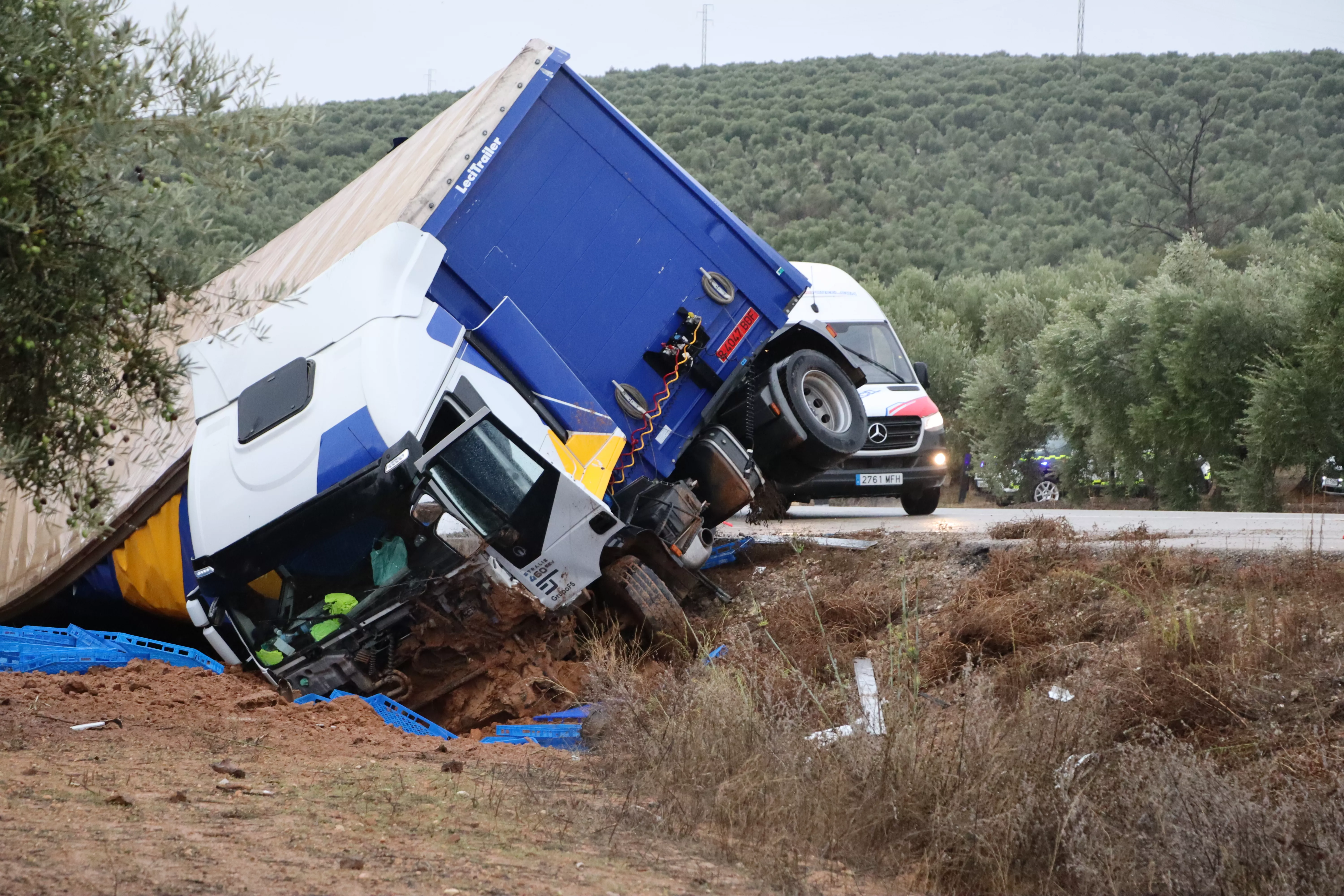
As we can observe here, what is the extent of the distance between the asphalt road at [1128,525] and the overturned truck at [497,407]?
2050 millimetres

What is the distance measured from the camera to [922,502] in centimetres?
1412

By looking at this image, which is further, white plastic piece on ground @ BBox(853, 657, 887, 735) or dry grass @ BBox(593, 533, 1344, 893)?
white plastic piece on ground @ BBox(853, 657, 887, 735)

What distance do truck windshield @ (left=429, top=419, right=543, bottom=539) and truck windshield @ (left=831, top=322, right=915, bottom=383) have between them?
6.92 meters

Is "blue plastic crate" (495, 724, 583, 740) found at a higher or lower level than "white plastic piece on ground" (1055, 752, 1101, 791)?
lower

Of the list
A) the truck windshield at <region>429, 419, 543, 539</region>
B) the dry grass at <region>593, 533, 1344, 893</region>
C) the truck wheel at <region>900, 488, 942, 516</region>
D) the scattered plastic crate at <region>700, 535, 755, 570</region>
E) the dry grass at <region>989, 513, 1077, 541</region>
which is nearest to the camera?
the dry grass at <region>593, 533, 1344, 893</region>

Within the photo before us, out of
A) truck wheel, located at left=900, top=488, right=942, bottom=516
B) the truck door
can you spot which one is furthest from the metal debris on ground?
the truck door

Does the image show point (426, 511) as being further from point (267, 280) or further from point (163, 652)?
point (267, 280)

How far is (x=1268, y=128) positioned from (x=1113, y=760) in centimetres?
4991

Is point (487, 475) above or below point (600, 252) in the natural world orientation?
below

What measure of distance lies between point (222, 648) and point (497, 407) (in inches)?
87.3

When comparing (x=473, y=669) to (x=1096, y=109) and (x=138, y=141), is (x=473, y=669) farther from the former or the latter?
(x=1096, y=109)

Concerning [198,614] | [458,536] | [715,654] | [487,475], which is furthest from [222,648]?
[715,654]

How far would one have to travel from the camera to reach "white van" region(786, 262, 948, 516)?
13273 millimetres

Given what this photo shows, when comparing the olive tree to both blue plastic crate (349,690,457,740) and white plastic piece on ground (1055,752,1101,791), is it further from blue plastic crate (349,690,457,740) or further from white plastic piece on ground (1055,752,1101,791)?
white plastic piece on ground (1055,752,1101,791)
